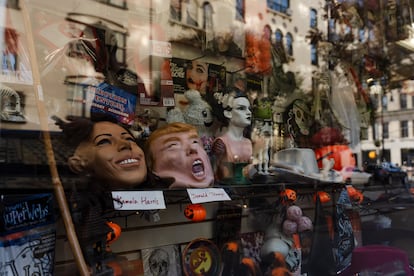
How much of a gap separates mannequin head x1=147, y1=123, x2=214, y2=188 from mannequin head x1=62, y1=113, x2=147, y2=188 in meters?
0.14

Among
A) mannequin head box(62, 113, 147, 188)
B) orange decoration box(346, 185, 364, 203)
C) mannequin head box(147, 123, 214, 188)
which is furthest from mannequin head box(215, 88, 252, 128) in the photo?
orange decoration box(346, 185, 364, 203)

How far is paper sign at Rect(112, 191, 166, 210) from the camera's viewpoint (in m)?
1.80

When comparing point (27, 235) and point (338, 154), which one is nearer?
point (27, 235)

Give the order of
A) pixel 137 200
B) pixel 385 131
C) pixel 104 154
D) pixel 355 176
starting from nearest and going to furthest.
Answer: pixel 137 200 < pixel 104 154 < pixel 355 176 < pixel 385 131

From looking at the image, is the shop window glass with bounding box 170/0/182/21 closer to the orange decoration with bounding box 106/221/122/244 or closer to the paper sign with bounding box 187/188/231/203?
the paper sign with bounding box 187/188/231/203

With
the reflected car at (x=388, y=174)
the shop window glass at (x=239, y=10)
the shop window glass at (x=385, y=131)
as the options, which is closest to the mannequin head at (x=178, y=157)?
the shop window glass at (x=239, y=10)

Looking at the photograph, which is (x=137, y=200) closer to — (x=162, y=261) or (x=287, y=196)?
(x=162, y=261)

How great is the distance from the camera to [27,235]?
5.43 feet

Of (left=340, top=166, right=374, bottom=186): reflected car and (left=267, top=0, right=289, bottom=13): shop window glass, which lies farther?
(left=267, top=0, right=289, bottom=13): shop window glass

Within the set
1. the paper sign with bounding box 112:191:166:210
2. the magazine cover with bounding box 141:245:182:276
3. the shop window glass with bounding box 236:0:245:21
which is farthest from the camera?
the shop window glass with bounding box 236:0:245:21

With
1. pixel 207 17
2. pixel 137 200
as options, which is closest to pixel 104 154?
pixel 137 200

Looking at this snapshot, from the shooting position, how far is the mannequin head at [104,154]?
1.95m

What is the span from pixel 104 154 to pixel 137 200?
1.03 feet

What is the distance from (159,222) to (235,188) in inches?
22.0
